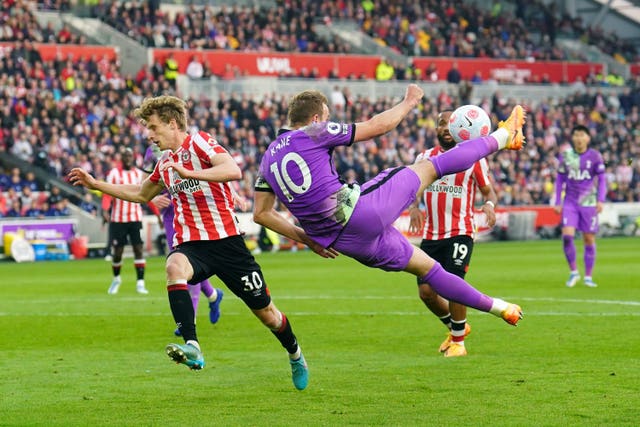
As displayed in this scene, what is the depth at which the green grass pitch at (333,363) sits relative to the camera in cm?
811

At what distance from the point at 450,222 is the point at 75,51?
100 ft

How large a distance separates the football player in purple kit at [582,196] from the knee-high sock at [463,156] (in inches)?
435

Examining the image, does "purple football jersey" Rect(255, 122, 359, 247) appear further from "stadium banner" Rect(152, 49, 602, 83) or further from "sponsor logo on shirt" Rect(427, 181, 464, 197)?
"stadium banner" Rect(152, 49, 602, 83)

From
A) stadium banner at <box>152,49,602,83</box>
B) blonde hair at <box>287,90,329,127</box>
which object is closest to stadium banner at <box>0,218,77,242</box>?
stadium banner at <box>152,49,602,83</box>

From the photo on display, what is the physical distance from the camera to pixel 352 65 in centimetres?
4728

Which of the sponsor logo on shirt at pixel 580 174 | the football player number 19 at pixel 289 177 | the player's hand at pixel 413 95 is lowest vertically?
the sponsor logo on shirt at pixel 580 174

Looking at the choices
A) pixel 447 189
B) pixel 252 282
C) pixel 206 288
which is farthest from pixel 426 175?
pixel 206 288

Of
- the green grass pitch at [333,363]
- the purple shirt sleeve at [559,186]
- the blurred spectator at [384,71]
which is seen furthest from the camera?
the blurred spectator at [384,71]

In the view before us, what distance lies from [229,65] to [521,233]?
12.3m

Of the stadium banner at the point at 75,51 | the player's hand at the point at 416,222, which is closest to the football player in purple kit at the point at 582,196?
the player's hand at the point at 416,222

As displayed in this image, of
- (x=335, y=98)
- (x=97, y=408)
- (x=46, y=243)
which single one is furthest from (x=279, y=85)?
(x=97, y=408)

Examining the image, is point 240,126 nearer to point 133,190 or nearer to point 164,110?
point 133,190

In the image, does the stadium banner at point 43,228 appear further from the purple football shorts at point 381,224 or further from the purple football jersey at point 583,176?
the purple football shorts at point 381,224

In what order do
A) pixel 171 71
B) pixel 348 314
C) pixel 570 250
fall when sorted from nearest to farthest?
pixel 348 314 → pixel 570 250 → pixel 171 71
